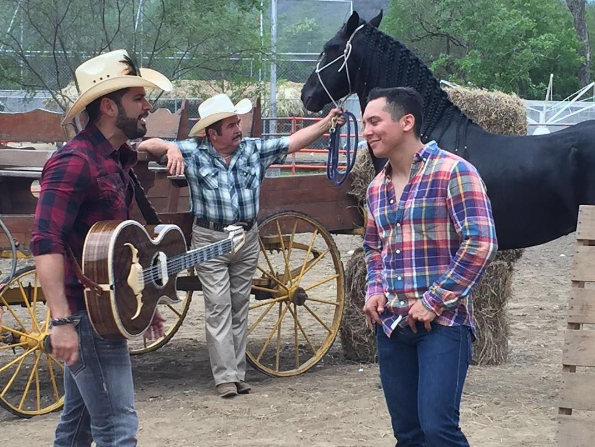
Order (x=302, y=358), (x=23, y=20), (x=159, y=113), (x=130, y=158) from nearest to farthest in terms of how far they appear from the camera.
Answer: (x=130, y=158), (x=159, y=113), (x=302, y=358), (x=23, y=20)

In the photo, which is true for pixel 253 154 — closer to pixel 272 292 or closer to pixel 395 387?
pixel 272 292

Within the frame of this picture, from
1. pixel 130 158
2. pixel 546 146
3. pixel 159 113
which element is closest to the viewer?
pixel 130 158

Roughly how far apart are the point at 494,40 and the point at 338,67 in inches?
881

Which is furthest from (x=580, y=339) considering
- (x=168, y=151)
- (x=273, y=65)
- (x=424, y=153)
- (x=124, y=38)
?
(x=273, y=65)

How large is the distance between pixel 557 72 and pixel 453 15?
6.10m

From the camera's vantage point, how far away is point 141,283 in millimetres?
3287

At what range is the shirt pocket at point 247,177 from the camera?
601 centimetres

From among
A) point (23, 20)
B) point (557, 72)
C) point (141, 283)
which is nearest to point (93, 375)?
point (141, 283)

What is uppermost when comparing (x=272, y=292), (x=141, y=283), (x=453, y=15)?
(x=453, y=15)

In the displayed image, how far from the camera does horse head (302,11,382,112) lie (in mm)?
6238

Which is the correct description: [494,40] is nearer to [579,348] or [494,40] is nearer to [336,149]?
[336,149]

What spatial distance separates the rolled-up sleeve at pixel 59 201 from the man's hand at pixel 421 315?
4.03 ft

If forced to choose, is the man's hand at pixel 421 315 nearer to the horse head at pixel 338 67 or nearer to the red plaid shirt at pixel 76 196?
the red plaid shirt at pixel 76 196

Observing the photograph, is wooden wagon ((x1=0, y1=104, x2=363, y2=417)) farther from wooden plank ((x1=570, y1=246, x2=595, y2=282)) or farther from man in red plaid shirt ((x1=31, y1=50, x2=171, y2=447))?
wooden plank ((x1=570, y1=246, x2=595, y2=282))
